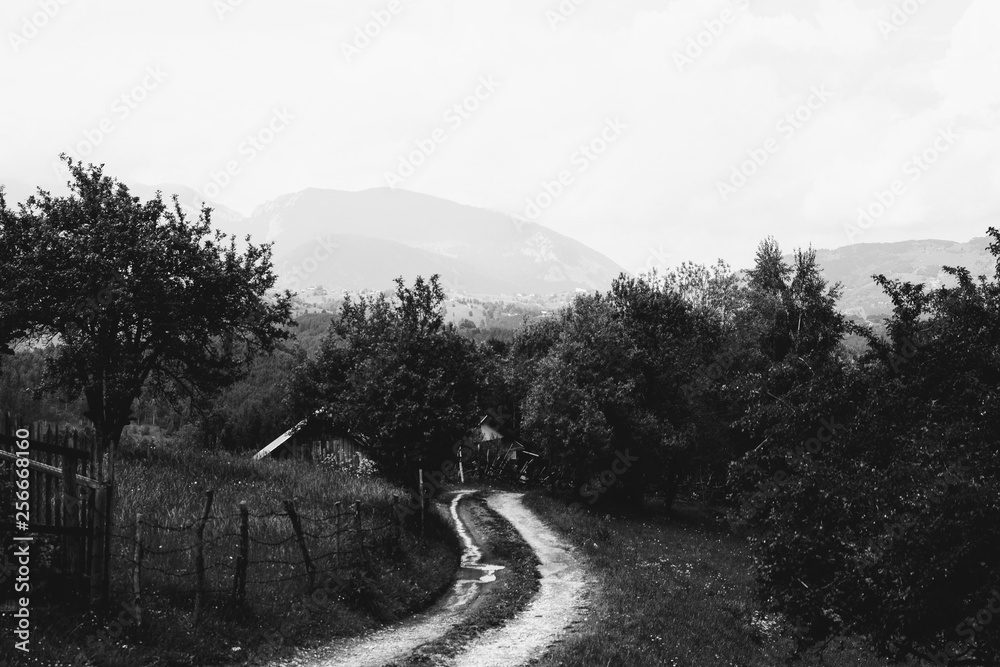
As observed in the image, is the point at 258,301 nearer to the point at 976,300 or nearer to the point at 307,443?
the point at 307,443

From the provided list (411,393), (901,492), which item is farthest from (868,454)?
(411,393)

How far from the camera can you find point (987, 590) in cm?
923

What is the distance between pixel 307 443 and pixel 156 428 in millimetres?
38945

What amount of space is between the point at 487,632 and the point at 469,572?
8.11 meters

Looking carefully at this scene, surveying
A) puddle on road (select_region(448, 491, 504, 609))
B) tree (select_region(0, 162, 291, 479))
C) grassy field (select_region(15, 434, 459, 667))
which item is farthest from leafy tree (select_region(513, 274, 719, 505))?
tree (select_region(0, 162, 291, 479))

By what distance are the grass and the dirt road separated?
689mm

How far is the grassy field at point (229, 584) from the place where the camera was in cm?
1147

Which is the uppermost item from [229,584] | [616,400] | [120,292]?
[120,292]

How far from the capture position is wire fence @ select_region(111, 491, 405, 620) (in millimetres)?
13656

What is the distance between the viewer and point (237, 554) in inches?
596

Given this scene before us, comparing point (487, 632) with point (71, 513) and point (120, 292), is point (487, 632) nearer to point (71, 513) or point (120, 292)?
point (71, 513)

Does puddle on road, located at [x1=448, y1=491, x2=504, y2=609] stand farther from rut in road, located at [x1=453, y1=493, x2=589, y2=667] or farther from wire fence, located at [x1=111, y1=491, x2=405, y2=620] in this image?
Result: wire fence, located at [x1=111, y1=491, x2=405, y2=620]

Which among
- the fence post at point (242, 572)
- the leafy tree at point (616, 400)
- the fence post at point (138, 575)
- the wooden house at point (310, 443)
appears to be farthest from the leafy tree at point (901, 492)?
the wooden house at point (310, 443)

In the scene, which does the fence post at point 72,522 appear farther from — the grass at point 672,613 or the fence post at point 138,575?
the grass at point 672,613
